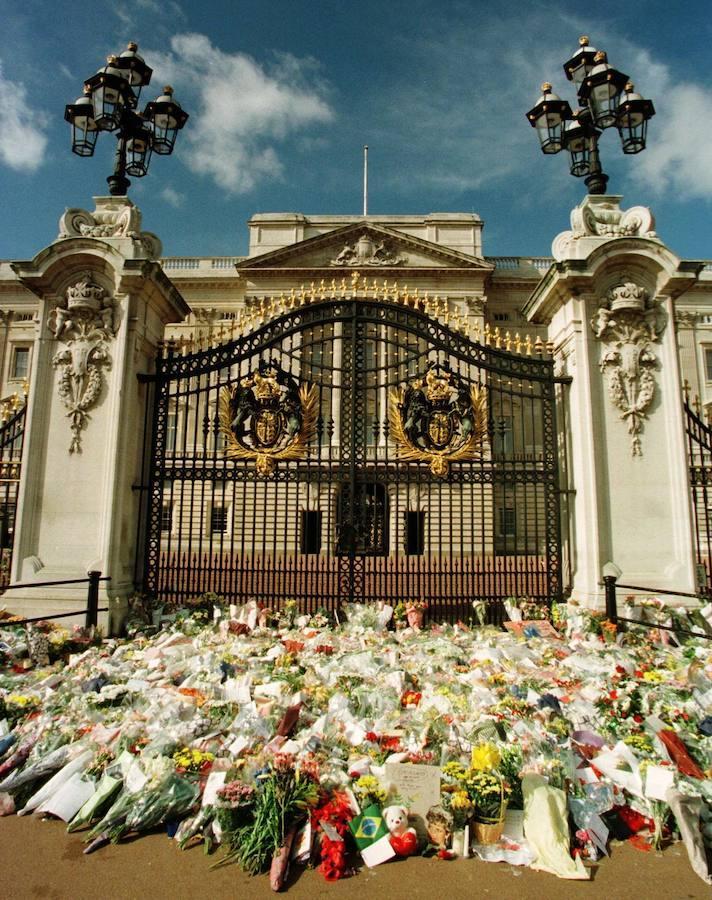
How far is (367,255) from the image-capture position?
3256 centimetres

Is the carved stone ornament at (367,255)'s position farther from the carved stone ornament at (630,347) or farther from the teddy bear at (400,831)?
the teddy bear at (400,831)

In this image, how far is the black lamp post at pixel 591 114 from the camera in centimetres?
851

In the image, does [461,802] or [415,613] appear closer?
[461,802]

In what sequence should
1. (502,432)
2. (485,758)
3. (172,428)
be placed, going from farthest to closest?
(172,428) → (502,432) → (485,758)

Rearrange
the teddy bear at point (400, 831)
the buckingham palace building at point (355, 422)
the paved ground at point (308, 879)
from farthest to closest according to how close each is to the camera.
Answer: the buckingham palace building at point (355, 422) → the teddy bear at point (400, 831) → the paved ground at point (308, 879)

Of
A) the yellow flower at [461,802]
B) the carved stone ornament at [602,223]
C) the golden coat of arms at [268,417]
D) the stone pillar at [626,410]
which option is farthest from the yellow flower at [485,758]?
the carved stone ornament at [602,223]

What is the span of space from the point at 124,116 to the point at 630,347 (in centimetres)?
796

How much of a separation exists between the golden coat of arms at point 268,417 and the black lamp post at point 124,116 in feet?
11.6

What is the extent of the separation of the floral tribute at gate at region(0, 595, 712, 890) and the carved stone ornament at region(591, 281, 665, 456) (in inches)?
122

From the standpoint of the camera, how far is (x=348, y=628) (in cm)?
790

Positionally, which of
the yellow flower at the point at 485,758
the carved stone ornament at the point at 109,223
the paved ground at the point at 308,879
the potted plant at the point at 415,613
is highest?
the carved stone ornament at the point at 109,223

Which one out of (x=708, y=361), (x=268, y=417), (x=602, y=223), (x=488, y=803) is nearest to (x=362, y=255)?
(x=708, y=361)

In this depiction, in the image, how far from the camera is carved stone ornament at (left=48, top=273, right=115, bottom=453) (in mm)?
8133

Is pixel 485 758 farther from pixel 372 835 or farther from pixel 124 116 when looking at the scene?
pixel 124 116
